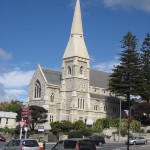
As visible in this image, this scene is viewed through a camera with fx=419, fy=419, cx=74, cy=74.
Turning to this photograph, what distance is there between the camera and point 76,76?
329ft

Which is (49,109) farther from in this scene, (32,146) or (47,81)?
(32,146)

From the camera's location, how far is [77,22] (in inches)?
4085

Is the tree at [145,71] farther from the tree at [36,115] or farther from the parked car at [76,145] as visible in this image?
the parked car at [76,145]

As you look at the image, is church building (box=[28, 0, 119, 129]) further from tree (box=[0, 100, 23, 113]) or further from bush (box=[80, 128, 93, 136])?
tree (box=[0, 100, 23, 113])

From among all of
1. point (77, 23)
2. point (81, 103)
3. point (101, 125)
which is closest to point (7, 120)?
point (81, 103)

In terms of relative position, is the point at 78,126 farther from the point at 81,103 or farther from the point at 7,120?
the point at 7,120

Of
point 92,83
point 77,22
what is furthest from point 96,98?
point 77,22

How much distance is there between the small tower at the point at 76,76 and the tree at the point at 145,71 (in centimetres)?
1386

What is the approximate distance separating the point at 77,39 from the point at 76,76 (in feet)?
31.6

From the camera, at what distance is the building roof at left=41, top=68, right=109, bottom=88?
103 m

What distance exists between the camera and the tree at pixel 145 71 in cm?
9331

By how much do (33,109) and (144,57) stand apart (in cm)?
3146

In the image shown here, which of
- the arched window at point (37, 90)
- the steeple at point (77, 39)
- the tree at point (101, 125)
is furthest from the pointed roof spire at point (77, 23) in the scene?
the tree at point (101, 125)

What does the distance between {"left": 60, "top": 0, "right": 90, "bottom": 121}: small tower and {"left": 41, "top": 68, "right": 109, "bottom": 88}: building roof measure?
293 centimetres
